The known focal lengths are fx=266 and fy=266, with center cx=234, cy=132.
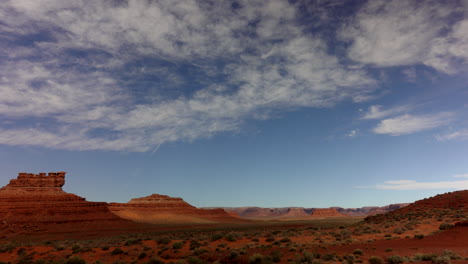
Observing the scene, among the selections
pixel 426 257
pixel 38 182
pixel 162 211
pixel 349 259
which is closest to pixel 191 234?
pixel 349 259

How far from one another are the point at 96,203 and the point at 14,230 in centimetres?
2531

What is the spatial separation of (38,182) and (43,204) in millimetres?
16575

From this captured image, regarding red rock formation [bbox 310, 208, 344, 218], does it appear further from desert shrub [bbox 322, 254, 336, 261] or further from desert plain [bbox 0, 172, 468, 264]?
desert shrub [bbox 322, 254, 336, 261]

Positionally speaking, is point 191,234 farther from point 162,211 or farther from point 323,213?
point 323,213

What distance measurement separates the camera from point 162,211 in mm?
118375

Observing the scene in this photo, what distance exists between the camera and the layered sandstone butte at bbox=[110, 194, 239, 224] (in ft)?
358

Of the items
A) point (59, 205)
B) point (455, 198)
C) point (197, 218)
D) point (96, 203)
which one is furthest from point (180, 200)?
point (455, 198)

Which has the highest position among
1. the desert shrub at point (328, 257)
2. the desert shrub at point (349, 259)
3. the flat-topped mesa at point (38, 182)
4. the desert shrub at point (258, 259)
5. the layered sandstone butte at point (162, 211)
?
the flat-topped mesa at point (38, 182)

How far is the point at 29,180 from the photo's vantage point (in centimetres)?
8569

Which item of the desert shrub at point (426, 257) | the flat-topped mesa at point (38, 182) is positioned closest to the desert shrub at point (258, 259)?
the desert shrub at point (426, 257)

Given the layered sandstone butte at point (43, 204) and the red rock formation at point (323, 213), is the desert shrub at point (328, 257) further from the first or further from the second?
the red rock formation at point (323, 213)

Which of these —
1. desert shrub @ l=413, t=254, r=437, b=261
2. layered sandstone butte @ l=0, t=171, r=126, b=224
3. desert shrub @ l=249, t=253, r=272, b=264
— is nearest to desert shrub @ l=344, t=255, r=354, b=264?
desert shrub @ l=413, t=254, r=437, b=261

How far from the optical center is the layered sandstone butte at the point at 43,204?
224 feet

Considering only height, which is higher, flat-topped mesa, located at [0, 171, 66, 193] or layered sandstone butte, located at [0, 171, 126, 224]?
flat-topped mesa, located at [0, 171, 66, 193]
